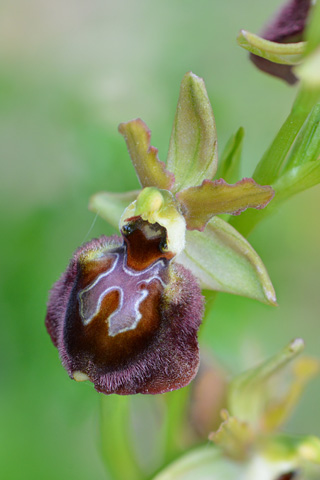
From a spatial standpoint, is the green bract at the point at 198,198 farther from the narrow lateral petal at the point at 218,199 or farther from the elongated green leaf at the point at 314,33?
the elongated green leaf at the point at 314,33

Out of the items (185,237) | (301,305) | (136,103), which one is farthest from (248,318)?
(185,237)

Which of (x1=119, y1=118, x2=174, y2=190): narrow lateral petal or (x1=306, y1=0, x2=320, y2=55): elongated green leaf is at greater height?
(x1=306, y1=0, x2=320, y2=55): elongated green leaf

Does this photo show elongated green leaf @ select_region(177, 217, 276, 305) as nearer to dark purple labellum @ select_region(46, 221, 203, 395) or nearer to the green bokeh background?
dark purple labellum @ select_region(46, 221, 203, 395)

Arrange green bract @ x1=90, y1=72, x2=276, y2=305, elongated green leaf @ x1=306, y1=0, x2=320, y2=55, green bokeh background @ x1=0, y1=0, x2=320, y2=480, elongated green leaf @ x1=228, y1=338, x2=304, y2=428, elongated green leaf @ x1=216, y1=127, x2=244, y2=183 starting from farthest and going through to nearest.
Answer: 1. green bokeh background @ x1=0, y1=0, x2=320, y2=480
2. elongated green leaf @ x1=228, y1=338, x2=304, y2=428
3. elongated green leaf @ x1=216, y1=127, x2=244, y2=183
4. green bract @ x1=90, y1=72, x2=276, y2=305
5. elongated green leaf @ x1=306, y1=0, x2=320, y2=55

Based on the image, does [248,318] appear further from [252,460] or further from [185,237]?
[185,237]

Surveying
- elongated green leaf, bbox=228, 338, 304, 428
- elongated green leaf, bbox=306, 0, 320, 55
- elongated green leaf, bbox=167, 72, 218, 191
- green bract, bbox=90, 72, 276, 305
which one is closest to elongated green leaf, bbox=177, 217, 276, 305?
green bract, bbox=90, 72, 276, 305

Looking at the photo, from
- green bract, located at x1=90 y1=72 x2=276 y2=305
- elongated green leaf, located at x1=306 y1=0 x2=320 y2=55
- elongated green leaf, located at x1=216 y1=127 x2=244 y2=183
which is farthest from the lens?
elongated green leaf, located at x1=216 y1=127 x2=244 y2=183
